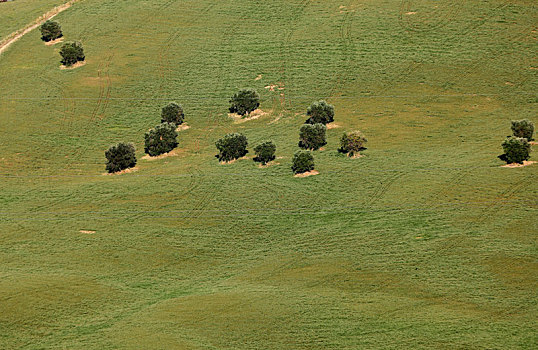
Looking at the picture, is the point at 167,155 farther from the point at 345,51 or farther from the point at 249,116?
the point at 345,51

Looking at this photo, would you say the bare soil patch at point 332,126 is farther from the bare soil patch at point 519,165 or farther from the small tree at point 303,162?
the bare soil patch at point 519,165

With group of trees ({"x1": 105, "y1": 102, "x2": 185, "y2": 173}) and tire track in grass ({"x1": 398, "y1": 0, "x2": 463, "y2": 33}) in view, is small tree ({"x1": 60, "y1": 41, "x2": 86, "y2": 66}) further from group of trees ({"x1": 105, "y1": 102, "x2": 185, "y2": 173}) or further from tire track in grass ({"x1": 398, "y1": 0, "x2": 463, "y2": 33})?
tire track in grass ({"x1": 398, "y1": 0, "x2": 463, "y2": 33})

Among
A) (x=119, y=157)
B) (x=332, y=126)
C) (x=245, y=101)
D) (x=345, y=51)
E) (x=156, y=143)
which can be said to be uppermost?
(x=345, y=51)

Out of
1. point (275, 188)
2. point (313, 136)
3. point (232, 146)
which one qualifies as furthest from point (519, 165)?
point (232, 146)

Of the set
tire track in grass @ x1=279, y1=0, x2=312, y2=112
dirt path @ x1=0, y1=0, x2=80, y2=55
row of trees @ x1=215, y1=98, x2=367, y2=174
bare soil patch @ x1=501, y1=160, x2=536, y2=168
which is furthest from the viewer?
dirt path @ x1=0, y1=0, x2=80, y2=55

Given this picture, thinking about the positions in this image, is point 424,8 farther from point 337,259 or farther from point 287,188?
point 337,259

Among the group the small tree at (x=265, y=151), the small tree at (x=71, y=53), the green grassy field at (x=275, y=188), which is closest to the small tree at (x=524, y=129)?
the green grassy field at (x=275, y=188)

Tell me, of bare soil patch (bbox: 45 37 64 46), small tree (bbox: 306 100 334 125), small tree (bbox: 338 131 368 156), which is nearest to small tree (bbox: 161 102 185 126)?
small tree (bbox: 306 100 334 125)
